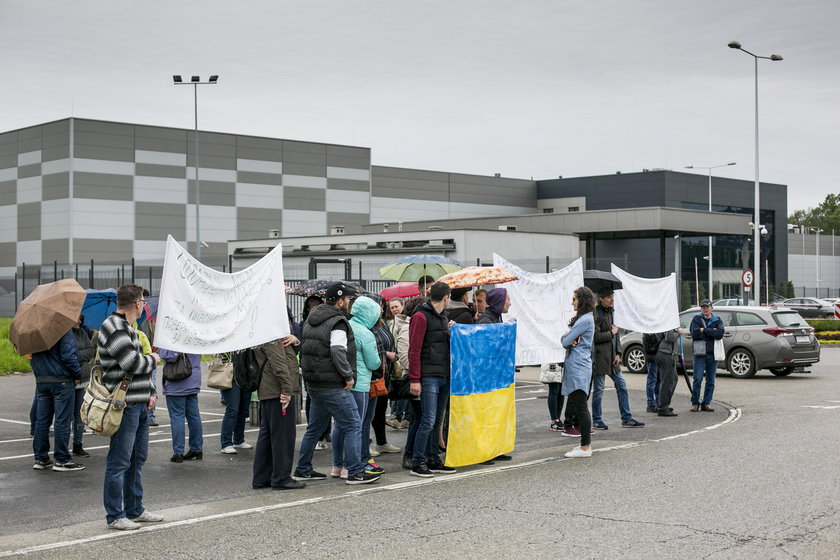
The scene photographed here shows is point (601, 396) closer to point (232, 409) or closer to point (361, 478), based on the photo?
point (361, 478)

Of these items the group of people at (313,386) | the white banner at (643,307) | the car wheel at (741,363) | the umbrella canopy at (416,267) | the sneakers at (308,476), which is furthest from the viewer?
the car wheel at (741,363)

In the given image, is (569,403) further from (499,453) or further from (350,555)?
(350,555)

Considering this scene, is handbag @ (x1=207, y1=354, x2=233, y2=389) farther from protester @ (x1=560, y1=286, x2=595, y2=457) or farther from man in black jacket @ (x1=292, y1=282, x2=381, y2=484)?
protester @ (x1=560, y1=286, x2=595, y2=457)

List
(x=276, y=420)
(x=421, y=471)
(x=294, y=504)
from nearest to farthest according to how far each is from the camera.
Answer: (x=294, y=504), (x=276, y=420), (x=421, y=471)

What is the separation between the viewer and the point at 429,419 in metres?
9.65

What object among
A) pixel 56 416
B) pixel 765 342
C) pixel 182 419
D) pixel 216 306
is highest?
pixel 216 306

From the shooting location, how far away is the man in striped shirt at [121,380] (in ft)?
23.9

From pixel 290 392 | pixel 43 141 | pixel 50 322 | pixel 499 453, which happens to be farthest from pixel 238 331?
pixel 43 141

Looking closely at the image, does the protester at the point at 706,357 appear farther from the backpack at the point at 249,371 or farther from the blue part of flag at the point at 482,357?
the backpack at the point at 249,371

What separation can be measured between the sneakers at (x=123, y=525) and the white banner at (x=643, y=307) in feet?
30.0

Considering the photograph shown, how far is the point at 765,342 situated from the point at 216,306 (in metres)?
15.6

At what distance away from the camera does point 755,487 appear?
861cm

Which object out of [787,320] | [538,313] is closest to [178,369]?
[538,313]

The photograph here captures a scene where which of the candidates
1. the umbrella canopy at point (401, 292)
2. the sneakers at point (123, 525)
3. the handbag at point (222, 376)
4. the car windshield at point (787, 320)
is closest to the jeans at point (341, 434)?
the handbag at point (222, 376)
